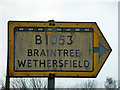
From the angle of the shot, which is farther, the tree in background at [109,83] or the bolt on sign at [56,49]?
the tree in background at [109,83]

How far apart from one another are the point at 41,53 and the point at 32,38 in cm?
24

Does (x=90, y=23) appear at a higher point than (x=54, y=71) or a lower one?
higher

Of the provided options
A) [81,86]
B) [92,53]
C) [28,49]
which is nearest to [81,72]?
[92,53]

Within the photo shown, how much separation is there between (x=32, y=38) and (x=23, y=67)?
0.41 meters

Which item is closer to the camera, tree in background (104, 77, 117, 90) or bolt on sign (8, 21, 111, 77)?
bolt on sign (8, 21, 111, 77)

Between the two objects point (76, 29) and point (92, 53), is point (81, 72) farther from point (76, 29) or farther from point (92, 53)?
point (76, 29)

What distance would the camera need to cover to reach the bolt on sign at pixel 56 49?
11.4ft

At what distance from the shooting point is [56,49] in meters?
3.49

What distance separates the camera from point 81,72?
349 centimetres

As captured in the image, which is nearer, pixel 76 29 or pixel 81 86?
pixel 76 29

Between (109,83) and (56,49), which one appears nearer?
(56,49)

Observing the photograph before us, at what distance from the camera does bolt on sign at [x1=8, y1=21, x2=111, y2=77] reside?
3475 mm

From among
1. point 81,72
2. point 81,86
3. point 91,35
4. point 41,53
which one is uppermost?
point 91,35

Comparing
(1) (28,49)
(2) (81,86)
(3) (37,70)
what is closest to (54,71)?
(3) (37,70)
